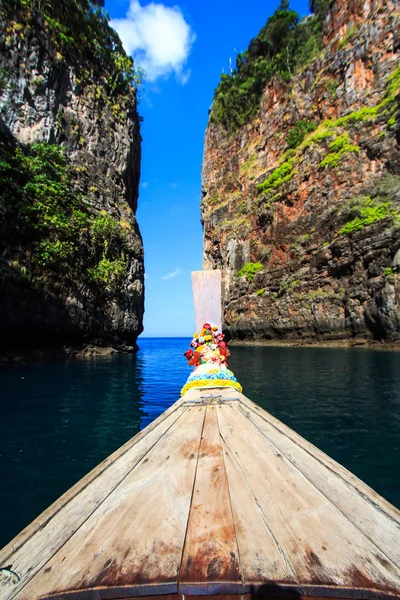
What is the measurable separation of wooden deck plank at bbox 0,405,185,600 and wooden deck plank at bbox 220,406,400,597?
1.10m

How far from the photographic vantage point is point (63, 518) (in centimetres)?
192

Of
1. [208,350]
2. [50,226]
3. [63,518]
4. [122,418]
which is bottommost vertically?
[122,418]

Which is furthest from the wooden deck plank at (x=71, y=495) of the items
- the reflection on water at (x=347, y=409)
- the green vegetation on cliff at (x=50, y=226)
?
the green vegetation on cliff at (x=50, y=226)

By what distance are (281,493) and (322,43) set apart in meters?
49.4

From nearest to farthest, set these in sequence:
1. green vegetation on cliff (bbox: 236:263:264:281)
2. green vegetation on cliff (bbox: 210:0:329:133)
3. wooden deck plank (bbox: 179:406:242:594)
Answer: wooden deck plank (bbox: 179:406:242:594) → green vegetation on cliff (bbox: 236:263:264:281) → green vegetation on cliff (bbox: 210:0:329:133)

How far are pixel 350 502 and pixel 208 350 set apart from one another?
18.4 feet

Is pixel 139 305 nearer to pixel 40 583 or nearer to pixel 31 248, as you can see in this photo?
pixel 31 248

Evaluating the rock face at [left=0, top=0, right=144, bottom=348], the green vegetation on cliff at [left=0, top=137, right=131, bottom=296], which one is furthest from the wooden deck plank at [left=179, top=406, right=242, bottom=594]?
the green vegetation on cliff at [left=0, top=137, right=131, bottom=296]

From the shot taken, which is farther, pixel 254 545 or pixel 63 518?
pixel 63 518

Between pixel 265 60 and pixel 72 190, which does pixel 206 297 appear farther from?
pixel 265 60

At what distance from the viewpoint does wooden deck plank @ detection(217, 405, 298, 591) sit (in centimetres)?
135

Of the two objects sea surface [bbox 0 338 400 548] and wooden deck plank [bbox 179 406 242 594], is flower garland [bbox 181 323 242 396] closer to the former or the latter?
sea surface [bbox 0 338 400 548]

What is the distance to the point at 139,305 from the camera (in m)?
28.7

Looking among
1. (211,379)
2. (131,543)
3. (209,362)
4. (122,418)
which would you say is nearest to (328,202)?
(209,362)
